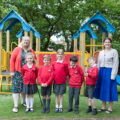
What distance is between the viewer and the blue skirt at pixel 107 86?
427cm

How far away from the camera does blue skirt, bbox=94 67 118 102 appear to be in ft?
14.0

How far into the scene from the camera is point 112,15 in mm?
14820

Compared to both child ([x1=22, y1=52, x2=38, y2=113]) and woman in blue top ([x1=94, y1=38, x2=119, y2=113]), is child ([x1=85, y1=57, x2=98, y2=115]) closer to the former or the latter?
woman in blue top ([x1=94, y1=38, x2=119, y2=113])

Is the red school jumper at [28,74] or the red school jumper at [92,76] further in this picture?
the red school jumper at [28,74]

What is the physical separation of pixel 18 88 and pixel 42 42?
39.2 ft

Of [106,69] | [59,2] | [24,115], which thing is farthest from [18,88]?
[59,2]

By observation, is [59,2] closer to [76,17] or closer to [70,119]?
[76,17]

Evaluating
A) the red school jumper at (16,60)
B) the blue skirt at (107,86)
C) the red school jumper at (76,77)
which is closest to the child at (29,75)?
the red school jumper at (16,60)

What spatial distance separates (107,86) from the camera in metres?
4.30

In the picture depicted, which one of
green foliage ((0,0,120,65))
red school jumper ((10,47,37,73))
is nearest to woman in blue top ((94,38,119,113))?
red school jumper ((10,47,37,73))

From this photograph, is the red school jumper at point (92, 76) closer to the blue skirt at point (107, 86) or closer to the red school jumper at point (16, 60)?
the blue skirt at point (107, 86)

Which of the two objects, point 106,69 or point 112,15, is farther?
point 112,15

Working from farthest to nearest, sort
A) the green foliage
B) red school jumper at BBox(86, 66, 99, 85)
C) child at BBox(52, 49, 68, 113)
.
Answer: the green foliage → child at BBox(52, 49, 68, 113) → red school jumper at BBox(86, 66, 99, 85)

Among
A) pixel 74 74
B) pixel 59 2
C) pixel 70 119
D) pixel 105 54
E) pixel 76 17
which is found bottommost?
pixel 70 119
